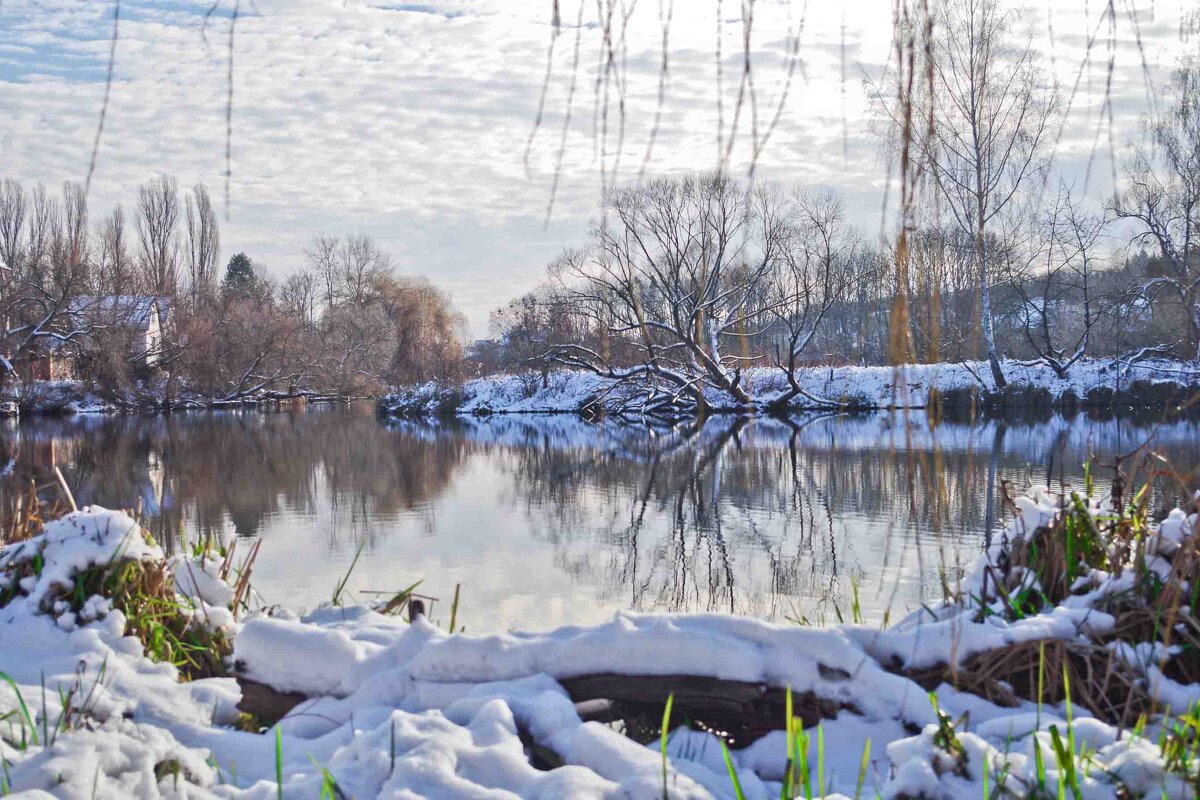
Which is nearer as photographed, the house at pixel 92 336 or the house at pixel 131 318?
the house at pixel 131 318

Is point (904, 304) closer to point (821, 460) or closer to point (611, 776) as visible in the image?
point (611, 776)

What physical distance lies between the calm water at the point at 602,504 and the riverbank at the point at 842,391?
3.71 meters

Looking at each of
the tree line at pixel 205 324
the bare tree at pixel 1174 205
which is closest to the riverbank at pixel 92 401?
the tree line at pixel 205 324

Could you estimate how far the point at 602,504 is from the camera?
12102 mm

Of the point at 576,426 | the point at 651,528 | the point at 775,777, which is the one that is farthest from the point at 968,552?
the point at 576,426

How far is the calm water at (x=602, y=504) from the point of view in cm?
717

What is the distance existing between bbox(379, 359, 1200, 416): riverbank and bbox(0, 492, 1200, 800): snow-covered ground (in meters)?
17.4

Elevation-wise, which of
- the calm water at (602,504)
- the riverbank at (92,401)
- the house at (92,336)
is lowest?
the calm water at (602,504)

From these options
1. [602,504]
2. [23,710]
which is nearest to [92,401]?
[602,504]

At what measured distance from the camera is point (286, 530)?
1039 centimetres

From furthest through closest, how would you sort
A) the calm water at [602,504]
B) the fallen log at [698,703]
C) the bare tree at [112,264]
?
the bare tree at [112,264] → the calm water at [602,504] → the fallen log at [698,703]

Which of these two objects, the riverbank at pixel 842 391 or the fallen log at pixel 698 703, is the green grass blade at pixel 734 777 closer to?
the fallen log at pixel 698 703

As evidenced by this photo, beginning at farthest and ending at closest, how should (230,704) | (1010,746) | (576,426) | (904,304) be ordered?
1. (576,426)
2. (230,704)
3. (1010,746)
4. (904,304)

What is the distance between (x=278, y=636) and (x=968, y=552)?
248 inches
